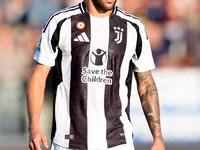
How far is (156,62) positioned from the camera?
902cm

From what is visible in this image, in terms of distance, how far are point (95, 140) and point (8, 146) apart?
16.7 feet

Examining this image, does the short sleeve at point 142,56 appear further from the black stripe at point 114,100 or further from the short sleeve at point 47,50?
the short sleeve at point 47,50

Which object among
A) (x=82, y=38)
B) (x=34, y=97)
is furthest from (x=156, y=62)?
(x=34, y=97)

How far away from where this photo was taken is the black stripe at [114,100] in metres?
4.09

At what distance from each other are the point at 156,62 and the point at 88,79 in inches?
199

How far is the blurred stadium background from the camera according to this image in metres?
8.84

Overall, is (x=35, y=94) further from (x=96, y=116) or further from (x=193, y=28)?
(x=193, y=28)

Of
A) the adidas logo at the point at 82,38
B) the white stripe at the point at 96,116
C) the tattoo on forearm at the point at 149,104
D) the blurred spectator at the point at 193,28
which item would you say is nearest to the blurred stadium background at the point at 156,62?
the blurred spectator at the point at 193,28

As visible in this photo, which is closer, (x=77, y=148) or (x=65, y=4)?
(x=77, y=148)

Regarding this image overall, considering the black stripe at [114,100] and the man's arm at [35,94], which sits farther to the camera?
the black stripe at [114,100]

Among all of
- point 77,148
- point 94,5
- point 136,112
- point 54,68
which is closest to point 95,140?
point 77,148

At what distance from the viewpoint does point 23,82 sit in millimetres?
8930

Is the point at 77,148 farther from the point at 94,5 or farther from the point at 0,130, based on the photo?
the point at 0,130

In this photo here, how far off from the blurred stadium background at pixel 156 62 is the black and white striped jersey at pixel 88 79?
15.5ft
